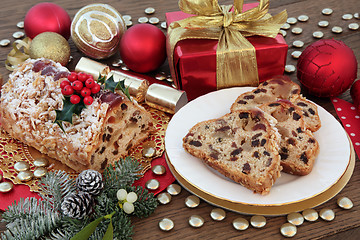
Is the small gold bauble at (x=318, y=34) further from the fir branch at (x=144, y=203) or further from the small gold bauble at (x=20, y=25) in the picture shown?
the small gold bauble at (x=20, y=25)

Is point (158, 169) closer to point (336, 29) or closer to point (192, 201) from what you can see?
point (192, 201)

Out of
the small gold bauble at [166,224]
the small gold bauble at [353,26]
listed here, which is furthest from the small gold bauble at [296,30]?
the small gold bauble at [166,224]

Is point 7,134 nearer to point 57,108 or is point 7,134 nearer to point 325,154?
point 57,108

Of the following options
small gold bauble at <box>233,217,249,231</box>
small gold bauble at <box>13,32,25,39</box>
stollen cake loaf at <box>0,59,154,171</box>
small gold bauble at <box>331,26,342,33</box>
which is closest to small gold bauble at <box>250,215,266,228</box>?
small gold bauble at <box>233,217,249,231</box>

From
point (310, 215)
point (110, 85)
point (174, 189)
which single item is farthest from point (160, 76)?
point (310, 215)

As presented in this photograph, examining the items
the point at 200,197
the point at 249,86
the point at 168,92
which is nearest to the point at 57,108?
the point at 168,92

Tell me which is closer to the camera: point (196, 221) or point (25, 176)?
point (196, 221)

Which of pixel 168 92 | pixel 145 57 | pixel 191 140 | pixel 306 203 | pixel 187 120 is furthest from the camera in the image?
pixel 145 57
